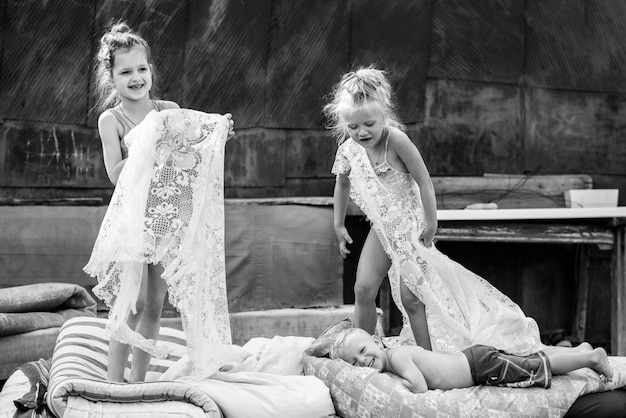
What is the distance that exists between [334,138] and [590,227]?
1866 millimetres

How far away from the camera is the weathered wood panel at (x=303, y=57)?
605cm

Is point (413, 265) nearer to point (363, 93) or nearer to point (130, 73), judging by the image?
point (363, 93)

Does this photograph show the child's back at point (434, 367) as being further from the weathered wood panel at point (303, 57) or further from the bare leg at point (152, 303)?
the weathered wood panel at point (303, 57)

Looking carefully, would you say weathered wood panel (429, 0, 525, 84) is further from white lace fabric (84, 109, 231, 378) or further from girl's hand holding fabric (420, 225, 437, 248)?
white lace fabric (84, 109, 231, 378)

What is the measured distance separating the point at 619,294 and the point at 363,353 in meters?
2.70

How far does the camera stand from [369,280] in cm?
420

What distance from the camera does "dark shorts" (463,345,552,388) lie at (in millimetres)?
3652

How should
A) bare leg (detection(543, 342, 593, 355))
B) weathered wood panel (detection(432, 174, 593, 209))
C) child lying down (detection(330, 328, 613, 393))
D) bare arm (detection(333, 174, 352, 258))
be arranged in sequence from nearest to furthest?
child lying down (detection(330, 328, 613, 393)) → bare leg (detection(543, 342, 593, 355)) → bare arm (detection(333, 174, 352, 258)) → weathered wood panel (detection(432, 174, 593, 209))

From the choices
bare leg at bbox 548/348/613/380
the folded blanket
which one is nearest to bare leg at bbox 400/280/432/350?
bare leg at bbox 548/348/613/380

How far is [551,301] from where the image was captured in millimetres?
6648

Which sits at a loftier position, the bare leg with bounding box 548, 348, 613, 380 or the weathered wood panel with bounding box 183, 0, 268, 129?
the weathered wood panel with bounding box 183, 0, 268, 129

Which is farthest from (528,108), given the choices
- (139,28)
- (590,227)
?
(139,28)

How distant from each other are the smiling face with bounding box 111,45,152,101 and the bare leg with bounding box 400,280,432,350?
1.56 m

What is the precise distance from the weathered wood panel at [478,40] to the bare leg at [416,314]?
99.0 inches
